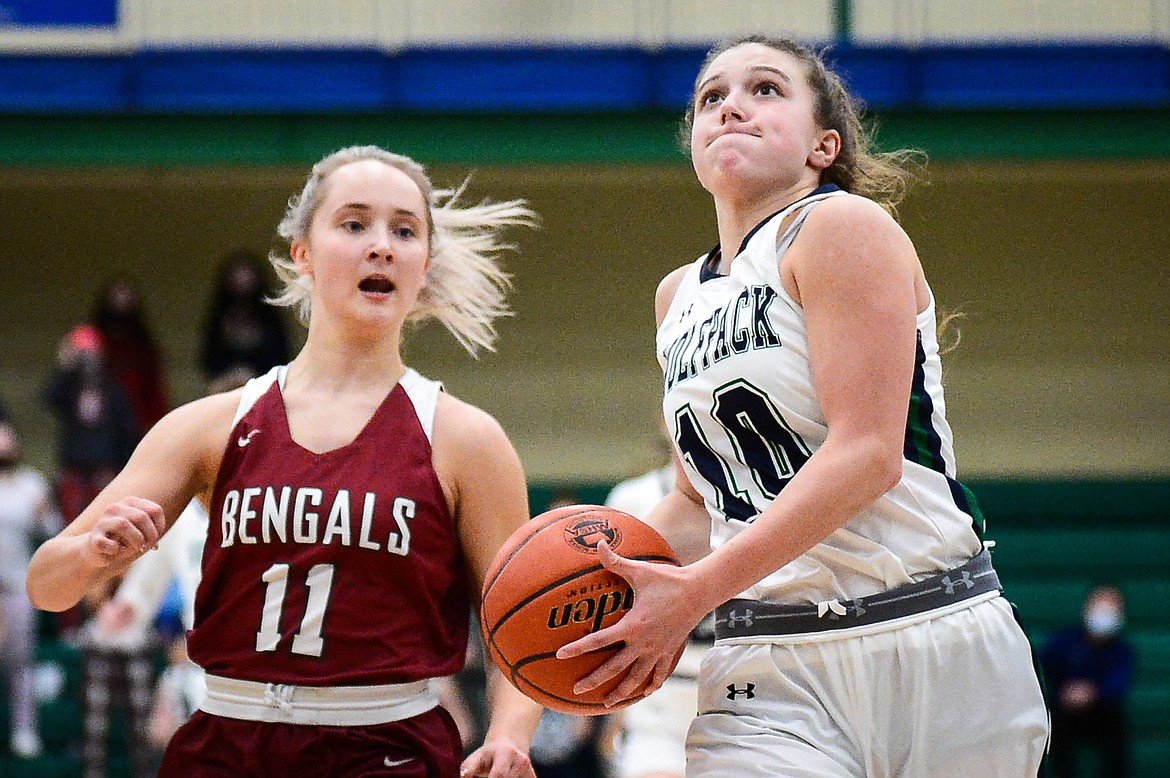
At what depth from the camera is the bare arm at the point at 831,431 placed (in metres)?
2.50

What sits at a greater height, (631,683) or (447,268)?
(447,268)

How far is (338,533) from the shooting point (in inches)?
123

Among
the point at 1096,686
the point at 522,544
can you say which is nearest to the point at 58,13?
the point at 1096,686

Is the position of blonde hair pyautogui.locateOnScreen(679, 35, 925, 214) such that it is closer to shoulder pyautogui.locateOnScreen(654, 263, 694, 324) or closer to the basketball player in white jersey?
the basketball player in white jersey

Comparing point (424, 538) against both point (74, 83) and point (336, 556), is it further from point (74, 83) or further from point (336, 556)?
point (74, 83)

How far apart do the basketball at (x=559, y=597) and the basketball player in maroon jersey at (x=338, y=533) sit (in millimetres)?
378

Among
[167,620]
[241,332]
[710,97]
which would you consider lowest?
[167,620]

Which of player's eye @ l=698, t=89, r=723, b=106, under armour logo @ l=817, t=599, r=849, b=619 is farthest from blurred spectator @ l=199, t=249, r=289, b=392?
under armour logo @ l=817, t=599, r=849, b=619

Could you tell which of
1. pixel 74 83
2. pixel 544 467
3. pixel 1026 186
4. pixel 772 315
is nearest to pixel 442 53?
pixel 74 83

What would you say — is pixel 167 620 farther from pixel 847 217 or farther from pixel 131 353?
pixel 847 217

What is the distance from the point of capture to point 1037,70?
11.4 meters

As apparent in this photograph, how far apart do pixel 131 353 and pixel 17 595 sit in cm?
302

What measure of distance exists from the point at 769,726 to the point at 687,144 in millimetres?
1367

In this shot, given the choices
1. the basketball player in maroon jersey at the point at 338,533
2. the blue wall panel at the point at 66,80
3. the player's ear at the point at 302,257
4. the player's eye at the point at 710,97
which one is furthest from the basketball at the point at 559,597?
the blue wall panel at the point at 66,80
